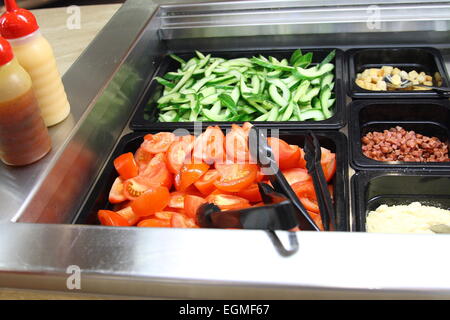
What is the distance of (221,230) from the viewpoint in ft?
3.38

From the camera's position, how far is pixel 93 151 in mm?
1618

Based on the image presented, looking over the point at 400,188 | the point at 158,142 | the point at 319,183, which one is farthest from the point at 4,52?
the point at 400,188

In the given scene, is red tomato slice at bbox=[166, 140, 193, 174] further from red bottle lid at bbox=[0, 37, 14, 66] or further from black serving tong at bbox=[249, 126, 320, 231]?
red bottle lid at bbox=[0, 37, 14, 66]

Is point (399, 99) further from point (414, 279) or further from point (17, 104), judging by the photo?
point (17, 104)

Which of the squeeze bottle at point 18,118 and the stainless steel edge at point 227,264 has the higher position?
the squeeze bottle at point 18,118

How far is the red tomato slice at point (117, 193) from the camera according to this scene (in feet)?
5.08

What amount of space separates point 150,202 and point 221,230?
0.43 m

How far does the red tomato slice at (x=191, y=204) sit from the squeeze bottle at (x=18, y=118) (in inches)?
17.6

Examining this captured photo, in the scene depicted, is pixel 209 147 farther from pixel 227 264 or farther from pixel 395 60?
pixel 395 60

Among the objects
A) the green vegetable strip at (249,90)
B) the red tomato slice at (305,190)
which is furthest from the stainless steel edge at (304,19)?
the red tomato slice at (305,190)

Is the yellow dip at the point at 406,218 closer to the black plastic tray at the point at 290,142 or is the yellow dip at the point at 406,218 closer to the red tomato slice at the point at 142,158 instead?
the black plastic tray at the point at 290,142

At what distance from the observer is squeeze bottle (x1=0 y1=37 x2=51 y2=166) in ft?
3.78

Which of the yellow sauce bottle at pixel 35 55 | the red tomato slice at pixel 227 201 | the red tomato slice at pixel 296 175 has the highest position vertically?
the yellow sauce bottle at pixel 35 55

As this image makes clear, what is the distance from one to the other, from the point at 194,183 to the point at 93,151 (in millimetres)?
401
